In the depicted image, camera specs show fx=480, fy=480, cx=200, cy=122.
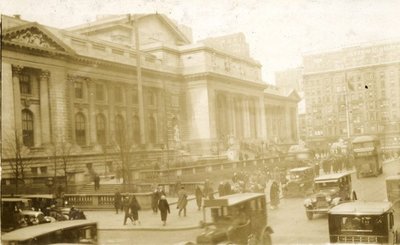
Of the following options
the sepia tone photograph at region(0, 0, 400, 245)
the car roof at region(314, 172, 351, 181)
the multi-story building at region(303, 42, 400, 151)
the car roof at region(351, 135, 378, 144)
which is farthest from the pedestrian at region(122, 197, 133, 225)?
the car roof at region(351, 135, 378, 144)

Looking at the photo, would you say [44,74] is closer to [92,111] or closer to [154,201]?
[92,111]

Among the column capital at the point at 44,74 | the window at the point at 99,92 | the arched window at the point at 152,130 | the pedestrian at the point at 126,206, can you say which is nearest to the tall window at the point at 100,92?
the window at the point at 99,92

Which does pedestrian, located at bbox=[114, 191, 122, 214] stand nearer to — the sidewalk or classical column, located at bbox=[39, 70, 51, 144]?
the sidewalk

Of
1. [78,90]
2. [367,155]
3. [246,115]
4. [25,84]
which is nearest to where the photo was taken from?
[367,155]

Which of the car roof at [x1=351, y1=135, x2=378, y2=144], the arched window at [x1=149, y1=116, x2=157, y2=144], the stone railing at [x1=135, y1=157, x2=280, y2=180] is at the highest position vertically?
the arched window at [x1=149, y1=116, x2=157, y2=144]

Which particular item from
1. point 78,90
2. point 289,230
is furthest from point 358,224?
point 78,90

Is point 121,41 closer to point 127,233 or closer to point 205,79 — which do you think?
point 205,79
